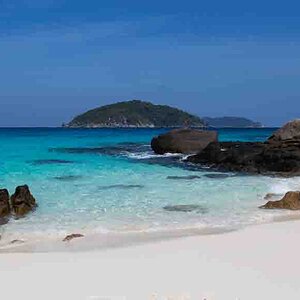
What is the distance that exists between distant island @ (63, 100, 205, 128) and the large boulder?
118152 millimetres

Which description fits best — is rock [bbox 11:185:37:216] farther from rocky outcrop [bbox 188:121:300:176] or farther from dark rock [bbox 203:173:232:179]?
rocky outcrop [bbox 188:121:300:176]

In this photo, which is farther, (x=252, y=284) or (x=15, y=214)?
(x=15, y=214)

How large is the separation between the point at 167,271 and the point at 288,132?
20206mm

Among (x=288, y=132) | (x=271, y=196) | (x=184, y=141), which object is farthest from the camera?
(x=184, y=141)

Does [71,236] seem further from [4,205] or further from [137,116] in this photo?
[137,116]

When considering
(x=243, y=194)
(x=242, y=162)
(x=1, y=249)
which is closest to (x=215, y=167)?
(x=242, y=162)

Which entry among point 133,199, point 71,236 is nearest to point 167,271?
point 71,236

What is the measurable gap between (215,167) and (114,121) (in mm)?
130204

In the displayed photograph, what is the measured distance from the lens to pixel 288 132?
83.4 ft

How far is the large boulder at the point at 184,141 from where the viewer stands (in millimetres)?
30406

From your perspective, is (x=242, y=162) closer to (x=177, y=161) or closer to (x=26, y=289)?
(x=177, y=161)

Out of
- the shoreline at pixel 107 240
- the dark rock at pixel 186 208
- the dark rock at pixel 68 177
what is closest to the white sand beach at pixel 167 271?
the shoreline at pixel 107 240

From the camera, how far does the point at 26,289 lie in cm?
582

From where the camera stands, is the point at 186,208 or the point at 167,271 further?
the point at 186,208
